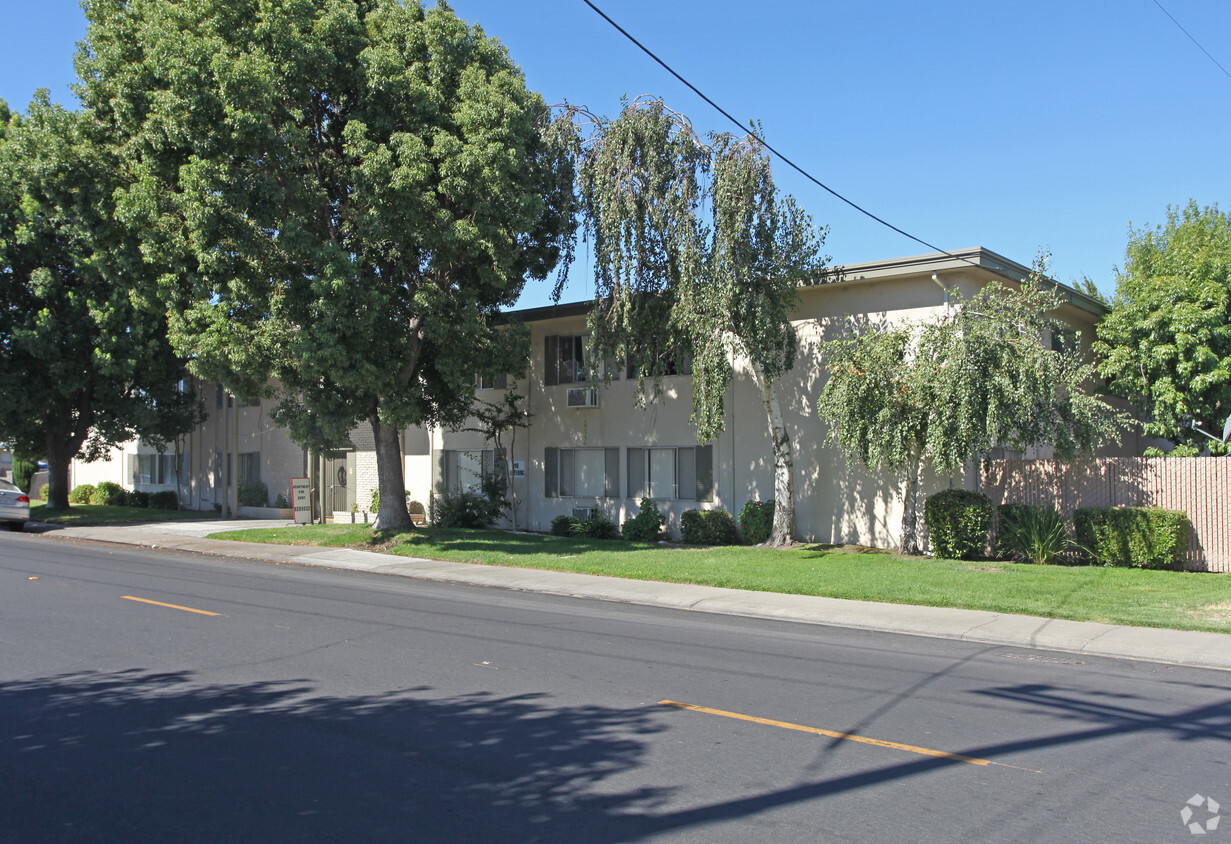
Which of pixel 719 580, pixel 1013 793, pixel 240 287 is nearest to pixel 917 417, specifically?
pixel 719 580

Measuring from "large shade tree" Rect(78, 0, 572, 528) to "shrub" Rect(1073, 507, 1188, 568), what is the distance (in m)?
11.4

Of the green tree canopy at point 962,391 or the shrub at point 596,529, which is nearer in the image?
the green tree canopy at point 962,391

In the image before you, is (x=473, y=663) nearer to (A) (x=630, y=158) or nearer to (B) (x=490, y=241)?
(B) (x=490, y=241)

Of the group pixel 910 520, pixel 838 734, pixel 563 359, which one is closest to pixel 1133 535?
pixel 910 520

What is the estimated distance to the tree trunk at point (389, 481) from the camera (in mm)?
21531

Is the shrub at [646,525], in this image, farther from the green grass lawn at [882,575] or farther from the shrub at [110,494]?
the shrub at [110,494]

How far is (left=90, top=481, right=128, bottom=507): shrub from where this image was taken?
38719 mm

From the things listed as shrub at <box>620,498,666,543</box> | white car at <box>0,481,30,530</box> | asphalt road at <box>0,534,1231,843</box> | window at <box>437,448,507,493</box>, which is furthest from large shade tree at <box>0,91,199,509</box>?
asphalt road at <box>0,534,1231,843</box>

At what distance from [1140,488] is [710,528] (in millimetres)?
8426

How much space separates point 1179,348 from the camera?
21453 millimetres

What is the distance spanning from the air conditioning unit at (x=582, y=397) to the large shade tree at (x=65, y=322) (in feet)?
32.6

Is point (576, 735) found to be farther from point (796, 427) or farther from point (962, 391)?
point (796, 427)

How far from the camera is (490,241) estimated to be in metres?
17.8

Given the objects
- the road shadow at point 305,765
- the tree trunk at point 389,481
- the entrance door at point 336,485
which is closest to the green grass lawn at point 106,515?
the entrance door at point 336,485
